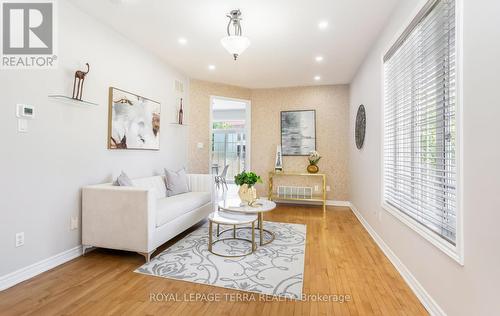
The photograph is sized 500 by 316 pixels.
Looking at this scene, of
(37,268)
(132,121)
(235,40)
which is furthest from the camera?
(132,121)

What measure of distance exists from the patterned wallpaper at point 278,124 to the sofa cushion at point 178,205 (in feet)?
4.74

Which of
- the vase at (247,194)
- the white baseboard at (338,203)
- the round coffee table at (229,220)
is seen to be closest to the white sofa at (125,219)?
the round coffee table at (229,220)

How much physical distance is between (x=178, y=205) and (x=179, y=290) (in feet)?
3.99

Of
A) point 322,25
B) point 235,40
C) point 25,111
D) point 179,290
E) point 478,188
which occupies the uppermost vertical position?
point 322,25

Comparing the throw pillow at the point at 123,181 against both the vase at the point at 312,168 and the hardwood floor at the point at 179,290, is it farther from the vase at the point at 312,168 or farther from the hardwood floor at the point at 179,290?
the vase at the point at 312,168

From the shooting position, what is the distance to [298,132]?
5.54 metres

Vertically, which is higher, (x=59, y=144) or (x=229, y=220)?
(x=59, y=144)

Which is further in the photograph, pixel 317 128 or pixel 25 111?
pixel 317 128

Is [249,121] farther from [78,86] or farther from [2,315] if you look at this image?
[2,315]

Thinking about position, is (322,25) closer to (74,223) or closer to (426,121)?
(426,121)

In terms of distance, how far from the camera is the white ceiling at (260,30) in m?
2.57

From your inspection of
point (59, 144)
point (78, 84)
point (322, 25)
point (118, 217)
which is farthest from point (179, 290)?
point (322, 25)

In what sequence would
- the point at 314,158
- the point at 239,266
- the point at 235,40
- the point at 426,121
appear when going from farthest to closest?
the point at 314,158 < the point at 235,40 < the point at 239,266 < the point at 426,121

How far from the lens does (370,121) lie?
352 cm
